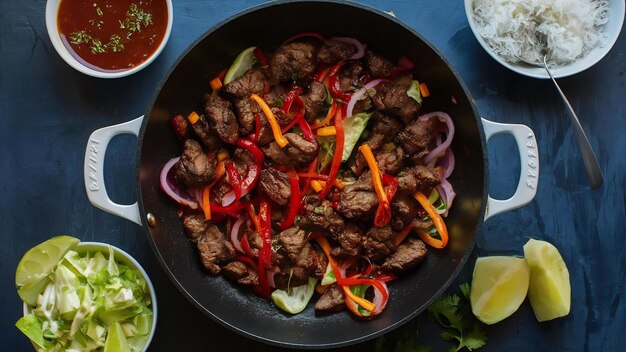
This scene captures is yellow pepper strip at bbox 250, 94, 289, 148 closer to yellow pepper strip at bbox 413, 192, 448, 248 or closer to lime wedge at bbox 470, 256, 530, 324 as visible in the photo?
yellow pepper strip at bbox 413, 192, 448, 248

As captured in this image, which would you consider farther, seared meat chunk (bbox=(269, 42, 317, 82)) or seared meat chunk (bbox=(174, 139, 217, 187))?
seared meat chunk (bbox=(269, 42, 317, 82))

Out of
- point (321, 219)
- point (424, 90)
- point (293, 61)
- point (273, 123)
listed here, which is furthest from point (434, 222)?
point (293, 61)

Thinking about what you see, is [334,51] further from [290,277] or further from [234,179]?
[290,277]

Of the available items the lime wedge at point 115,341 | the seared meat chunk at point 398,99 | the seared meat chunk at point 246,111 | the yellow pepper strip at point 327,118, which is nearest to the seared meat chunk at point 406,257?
the seared meat chunk at point 398,99

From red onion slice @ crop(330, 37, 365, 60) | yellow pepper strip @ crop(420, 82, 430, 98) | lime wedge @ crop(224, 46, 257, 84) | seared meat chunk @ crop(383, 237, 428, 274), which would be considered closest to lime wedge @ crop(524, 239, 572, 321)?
seared meat chunk @ crop(383, 237, 428, 274)

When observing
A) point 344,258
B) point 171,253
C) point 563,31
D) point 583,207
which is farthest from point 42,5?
point 583,207

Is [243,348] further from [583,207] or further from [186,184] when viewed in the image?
[583,207]

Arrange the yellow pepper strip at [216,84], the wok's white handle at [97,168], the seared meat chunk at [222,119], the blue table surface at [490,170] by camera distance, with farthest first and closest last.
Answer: the blue table surface at [490,170] → the yellow pepper strip at [216,84] → the seared meat chunk at [222,119] → the wok's white handle at [97,168]

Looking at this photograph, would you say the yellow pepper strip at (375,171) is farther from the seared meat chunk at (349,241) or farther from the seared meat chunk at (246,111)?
the seared meat chunk at (246,111)
